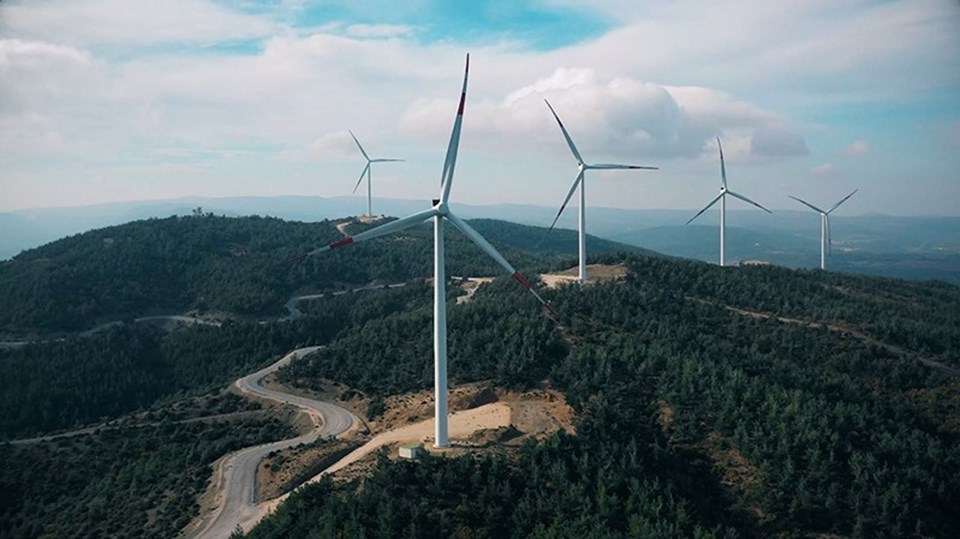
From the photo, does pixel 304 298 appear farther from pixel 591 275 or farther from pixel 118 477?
pixel 118 477

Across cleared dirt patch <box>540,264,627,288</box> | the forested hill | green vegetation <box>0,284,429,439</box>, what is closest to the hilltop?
green vegetation <box>0,284,429,439</box>

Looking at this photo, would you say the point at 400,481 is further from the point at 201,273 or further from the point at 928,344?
the point at 201,273

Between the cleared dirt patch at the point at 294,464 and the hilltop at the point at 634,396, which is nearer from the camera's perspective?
the hilltop at the point at 634,396

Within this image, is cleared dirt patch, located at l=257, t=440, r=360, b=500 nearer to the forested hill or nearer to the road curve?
the road curve

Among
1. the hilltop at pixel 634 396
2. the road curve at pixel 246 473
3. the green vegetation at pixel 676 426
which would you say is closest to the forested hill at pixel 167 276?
the hilltop at pixel 634 396

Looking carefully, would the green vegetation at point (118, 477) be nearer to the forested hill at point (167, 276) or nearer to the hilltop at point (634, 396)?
the hilltop at point (634, 396)

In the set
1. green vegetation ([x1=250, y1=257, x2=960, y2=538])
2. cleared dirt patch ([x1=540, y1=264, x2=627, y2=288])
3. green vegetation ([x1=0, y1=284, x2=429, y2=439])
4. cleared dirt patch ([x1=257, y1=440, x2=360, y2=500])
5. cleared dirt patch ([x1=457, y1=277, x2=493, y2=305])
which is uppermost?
cleared dirt patch ([x1=540, y1=264, x2=627, y2=288])
